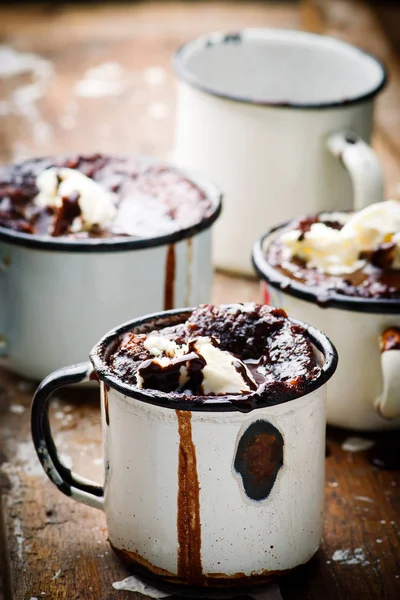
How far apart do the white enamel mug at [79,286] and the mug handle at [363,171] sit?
0.64 feet

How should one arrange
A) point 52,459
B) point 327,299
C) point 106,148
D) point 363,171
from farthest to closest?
point 106,148
point 363,171
point 327,299
point 52,459

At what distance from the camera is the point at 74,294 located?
1084 mm

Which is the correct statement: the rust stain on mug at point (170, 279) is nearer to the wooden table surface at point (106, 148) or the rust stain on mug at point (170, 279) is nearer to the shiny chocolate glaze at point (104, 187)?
the shiny chocolate glaze at point (104, 187)

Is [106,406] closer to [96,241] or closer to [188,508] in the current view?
[188,508]

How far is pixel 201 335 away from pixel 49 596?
0.25m

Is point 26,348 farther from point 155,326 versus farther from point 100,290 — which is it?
point 155,326

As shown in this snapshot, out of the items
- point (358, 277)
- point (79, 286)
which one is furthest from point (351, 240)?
point (79, 286)

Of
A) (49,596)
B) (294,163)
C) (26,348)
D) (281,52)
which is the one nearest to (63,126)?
(281,52)

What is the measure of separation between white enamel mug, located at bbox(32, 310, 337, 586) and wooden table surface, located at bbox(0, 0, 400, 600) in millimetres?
50

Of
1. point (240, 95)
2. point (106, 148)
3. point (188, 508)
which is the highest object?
point (240, 95)

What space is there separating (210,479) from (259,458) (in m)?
0.04

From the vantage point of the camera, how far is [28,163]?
1.26m

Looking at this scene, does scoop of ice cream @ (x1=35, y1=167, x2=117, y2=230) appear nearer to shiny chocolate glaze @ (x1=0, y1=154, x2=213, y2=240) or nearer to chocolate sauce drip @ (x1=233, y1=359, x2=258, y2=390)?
shiny chocolate glaze @ (x1=0, y1=154, x2=213, y2=240)

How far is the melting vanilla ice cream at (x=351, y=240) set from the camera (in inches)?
41.2
